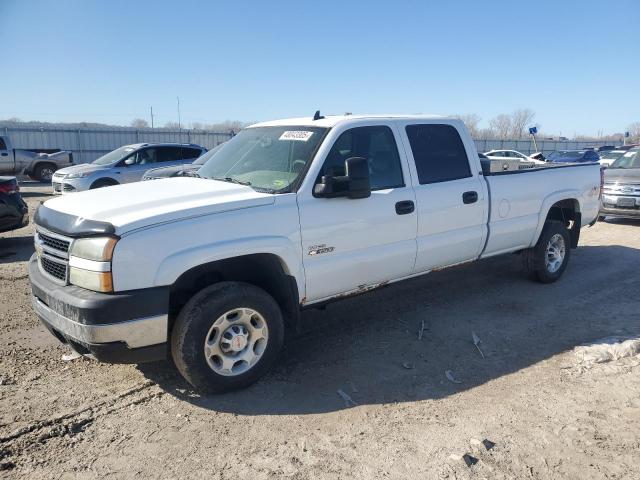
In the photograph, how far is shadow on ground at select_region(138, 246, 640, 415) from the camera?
376 centimetres

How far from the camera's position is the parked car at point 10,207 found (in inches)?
316

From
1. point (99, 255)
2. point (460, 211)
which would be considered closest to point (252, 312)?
point (99, 255)

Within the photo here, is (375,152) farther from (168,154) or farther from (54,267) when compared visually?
(168,154)

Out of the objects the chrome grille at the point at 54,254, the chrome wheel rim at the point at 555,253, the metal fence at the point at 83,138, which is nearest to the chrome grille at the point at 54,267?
the chrome grille at the point at 54,254

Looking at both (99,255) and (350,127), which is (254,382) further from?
(350,127)

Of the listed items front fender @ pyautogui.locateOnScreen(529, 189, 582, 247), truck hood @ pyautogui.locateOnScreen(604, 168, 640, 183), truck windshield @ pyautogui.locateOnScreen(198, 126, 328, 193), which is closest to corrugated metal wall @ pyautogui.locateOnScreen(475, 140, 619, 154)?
truck hood @ pyautogui.locateOnScreen(604, 168, 640, 183)

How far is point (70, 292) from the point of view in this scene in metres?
3.34

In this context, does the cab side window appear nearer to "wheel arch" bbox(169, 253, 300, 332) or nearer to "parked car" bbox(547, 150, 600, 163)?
"wheel arch" bbox(169, 253, 300, 332)

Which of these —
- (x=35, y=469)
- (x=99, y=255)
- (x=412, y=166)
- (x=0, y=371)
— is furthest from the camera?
(x=412, y=166)

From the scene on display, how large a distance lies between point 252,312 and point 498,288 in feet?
12.0

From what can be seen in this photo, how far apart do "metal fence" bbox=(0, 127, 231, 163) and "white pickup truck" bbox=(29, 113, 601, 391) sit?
27073 millimetres

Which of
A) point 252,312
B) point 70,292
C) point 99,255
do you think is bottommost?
point 252,312

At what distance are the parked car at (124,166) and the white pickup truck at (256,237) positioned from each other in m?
9.78

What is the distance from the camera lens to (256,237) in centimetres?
362
